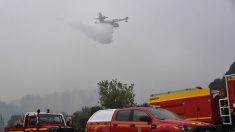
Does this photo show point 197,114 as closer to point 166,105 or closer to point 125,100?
point 166,105

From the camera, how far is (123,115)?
16.0 metres

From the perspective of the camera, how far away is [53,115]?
21250mm

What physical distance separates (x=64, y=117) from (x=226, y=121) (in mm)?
7991

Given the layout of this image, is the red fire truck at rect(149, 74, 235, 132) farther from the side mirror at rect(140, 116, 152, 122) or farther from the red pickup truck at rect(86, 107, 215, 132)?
the side mirror at rect(140, 116, 152, 122)

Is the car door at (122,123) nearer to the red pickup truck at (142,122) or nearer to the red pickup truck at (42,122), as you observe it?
the red pickup truck at (142,122)

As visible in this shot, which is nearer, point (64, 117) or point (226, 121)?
point (226, 121)

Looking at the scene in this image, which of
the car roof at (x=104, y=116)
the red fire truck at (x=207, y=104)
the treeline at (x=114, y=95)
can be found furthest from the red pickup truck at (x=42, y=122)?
the treeline at (x=114, y=95)

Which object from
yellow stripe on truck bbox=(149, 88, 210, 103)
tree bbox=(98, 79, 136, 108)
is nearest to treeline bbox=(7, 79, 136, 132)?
tree bbox=(98, 79, 136, 108)

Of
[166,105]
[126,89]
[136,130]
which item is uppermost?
[126,89]

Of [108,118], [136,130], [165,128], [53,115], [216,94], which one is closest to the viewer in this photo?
[165,128]

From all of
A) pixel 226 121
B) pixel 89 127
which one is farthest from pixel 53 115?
pixel 226 121

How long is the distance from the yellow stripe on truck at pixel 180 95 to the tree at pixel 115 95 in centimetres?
2292

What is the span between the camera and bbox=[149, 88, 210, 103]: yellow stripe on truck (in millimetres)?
19836

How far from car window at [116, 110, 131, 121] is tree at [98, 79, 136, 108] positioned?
2887 cm
